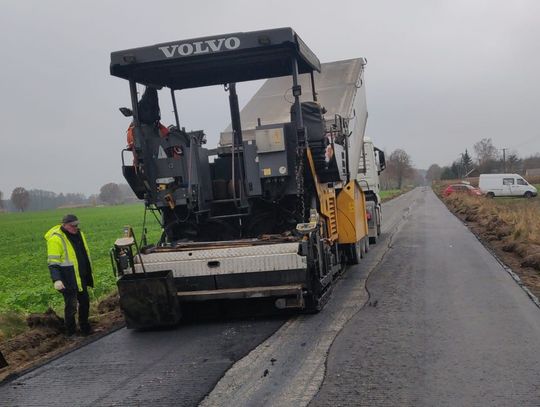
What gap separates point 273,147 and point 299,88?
0.90 meters

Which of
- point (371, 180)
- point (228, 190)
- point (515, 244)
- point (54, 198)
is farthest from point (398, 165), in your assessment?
point (54, 198)

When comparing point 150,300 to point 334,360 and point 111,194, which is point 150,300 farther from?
point 111,194

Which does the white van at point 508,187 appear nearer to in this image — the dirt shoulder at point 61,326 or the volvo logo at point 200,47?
the dirt shoulder at point 61,326

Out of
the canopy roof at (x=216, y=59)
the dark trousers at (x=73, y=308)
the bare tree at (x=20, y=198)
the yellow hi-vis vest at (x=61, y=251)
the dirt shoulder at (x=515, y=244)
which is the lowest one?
the dirt shoulder at (x=515, y=244)

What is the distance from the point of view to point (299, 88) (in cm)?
745

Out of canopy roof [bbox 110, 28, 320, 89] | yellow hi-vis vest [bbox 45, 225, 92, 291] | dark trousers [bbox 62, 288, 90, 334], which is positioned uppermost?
canopy roof [bbox 110, 28, 320, 89]

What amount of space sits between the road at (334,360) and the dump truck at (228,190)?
52 centimetres

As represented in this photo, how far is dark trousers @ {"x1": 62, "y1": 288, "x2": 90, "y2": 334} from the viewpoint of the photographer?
6992 mm

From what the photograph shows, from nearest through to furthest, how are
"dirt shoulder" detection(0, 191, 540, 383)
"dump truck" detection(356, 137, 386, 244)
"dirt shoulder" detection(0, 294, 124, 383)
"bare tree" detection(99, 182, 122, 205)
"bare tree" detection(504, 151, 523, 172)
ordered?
1. "dirt shoulder" detection(0, 294, 124, 383)
2. "dirt shoulder" detection(0, 191, 540, 383)
3. "dump truck" detection(356, 137, 386, 244)
4. "bare tree" detection(504, 151, 523, 172)
5. "bare tree" detection(99, 182, 122, 205)

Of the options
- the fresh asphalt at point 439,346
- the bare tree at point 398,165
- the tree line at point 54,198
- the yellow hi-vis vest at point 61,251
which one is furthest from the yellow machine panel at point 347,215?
the tree line at point 54,198

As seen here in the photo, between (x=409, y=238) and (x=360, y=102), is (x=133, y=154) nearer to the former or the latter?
(x=360, y=102)

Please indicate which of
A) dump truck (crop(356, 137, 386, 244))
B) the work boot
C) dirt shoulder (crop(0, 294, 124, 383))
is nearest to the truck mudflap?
dirt shoulder (crop(0, 294, 124, 383))

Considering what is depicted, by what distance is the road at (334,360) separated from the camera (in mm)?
4352

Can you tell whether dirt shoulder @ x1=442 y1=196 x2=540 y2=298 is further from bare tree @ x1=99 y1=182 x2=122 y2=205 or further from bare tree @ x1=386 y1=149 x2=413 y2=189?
bare tree @ x1=99 y1=182 x2=122 y2=205
